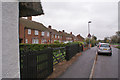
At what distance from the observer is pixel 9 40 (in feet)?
5.46

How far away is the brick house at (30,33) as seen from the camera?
21375 mm

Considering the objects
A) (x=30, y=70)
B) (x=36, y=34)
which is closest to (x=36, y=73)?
(x=30, y=70)

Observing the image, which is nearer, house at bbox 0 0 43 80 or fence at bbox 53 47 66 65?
house at bbox 0 0 43 80

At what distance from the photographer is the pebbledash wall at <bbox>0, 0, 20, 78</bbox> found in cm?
157

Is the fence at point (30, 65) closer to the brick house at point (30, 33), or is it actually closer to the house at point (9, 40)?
the house at point (9, 40)

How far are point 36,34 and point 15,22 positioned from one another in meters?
24.3

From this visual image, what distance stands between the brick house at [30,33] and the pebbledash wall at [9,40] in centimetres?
2052

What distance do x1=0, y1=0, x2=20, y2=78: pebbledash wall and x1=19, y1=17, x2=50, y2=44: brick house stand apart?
67.3ft

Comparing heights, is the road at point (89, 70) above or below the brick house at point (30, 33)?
below

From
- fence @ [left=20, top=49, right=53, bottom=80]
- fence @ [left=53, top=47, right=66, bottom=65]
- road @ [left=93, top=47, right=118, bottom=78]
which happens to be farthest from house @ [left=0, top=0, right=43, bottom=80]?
fence @ [left=53, top=47, right=66, bottom=65]

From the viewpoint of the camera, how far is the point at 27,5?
7.01ft

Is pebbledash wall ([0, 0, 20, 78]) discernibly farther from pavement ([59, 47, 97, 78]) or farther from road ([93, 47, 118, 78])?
road ([93, 47, 118, 78])

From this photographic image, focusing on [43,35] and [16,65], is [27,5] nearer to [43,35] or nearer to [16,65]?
[16,65]

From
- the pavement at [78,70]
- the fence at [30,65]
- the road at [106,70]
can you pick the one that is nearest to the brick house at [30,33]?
the pavement at [78,70]
